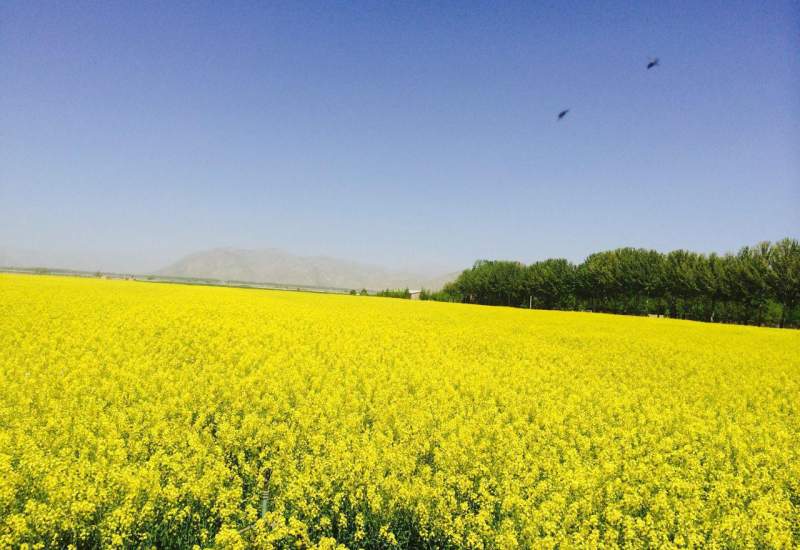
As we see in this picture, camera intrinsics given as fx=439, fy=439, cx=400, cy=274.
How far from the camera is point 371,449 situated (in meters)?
5.77

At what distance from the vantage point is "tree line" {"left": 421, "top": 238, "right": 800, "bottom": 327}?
2116 inches

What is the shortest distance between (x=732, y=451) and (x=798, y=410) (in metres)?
4.84

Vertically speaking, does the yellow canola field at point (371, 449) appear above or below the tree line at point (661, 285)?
below

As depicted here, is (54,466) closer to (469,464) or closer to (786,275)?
(469,464)

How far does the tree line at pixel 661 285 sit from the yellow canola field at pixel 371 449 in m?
51.6

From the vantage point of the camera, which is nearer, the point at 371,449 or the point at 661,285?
the point at 371,449

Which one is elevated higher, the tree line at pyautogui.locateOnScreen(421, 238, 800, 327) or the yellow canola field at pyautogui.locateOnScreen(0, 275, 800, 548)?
the tree line at pyautogui.locateOnScreen(421, 238, 800, 327)

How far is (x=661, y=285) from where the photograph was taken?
2517 inches

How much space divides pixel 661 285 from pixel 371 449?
2745 inches

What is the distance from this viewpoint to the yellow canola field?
4.61m

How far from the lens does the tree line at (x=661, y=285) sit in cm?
5375

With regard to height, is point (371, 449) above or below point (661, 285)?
below

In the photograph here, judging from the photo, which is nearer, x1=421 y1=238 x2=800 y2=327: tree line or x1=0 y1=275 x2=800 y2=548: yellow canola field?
x1=0 y1=275 x2=800 y2=548: yellow canola field

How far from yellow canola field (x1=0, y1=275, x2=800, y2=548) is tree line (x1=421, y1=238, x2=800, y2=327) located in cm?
5165
